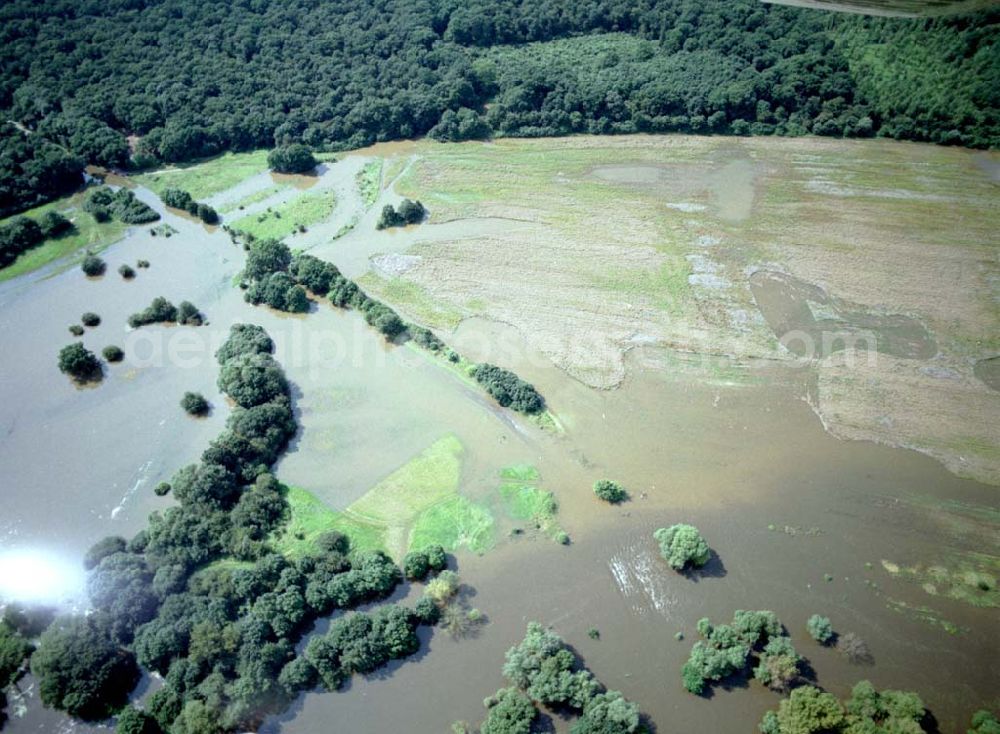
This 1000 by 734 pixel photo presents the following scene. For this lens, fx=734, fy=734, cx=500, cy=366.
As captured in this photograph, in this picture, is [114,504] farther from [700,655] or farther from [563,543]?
[700,655]

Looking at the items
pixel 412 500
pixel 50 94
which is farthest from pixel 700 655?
pixel 50 94

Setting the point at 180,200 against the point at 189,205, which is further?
the point at 180,200

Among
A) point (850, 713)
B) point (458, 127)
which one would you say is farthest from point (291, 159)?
point (850, 713)

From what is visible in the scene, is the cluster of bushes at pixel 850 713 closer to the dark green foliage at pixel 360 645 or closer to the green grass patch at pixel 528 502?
the green grass patch at pixel 528 502

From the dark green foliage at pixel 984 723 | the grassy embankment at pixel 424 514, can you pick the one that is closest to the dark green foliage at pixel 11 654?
the grassy embankment at pixel 424 514

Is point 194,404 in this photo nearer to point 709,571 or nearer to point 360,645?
point 360,645

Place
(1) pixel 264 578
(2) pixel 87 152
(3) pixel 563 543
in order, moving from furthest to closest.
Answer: (2) pixel 87 152 → (3) pixel 563 543 → (1) pixel 264 578

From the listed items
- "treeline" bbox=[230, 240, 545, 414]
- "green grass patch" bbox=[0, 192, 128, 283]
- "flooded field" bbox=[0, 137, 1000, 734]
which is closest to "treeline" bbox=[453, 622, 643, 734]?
"flooded field" bbox=[0, 137, 1000, 734]
